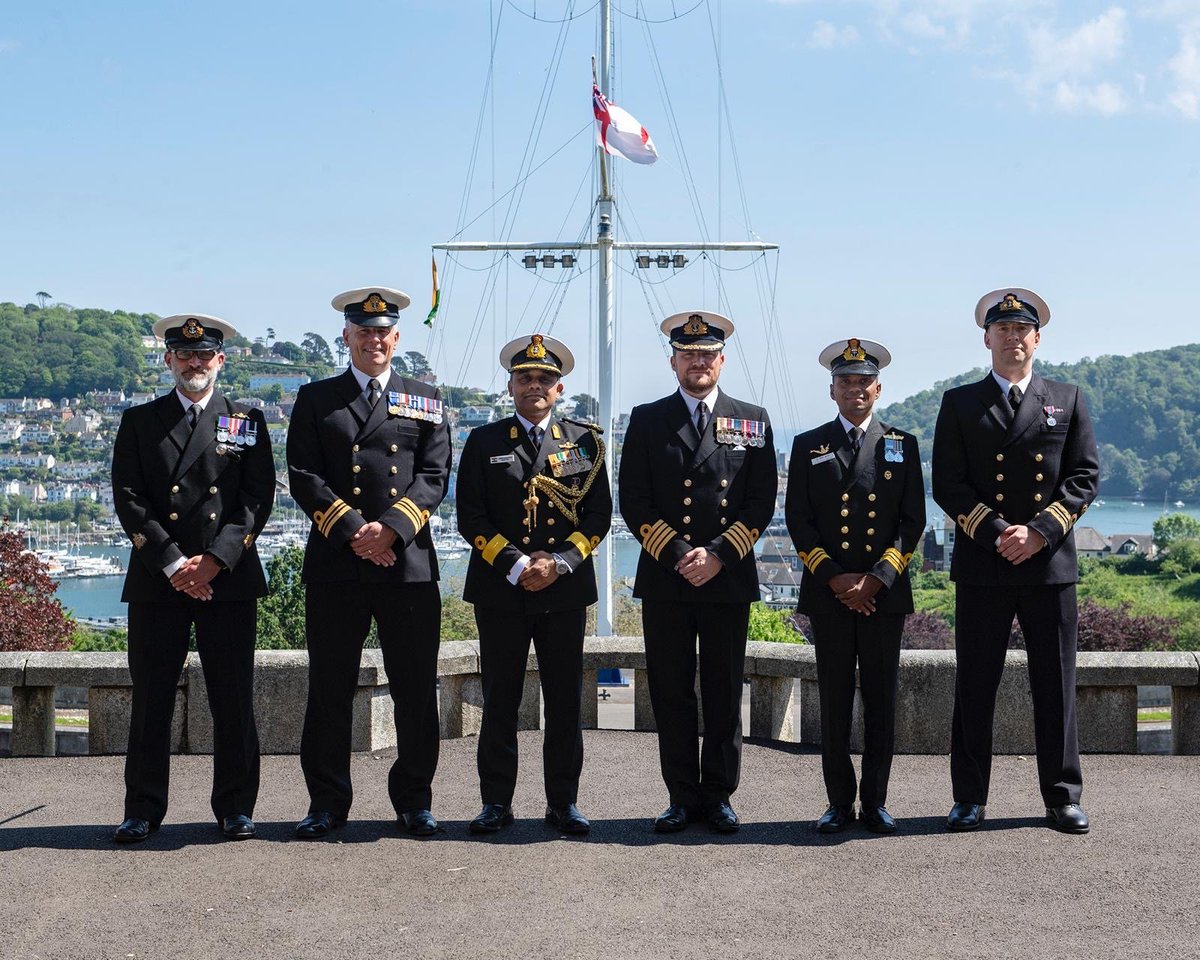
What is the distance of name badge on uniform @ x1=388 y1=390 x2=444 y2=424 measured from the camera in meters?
5.58

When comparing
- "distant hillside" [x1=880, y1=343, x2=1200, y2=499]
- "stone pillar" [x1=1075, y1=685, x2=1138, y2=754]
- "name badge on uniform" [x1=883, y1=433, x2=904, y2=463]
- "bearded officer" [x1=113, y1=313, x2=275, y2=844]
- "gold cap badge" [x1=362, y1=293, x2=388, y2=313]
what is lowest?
"stone pillar" [x1=1075, y1=685, x2=1138, y2=754]

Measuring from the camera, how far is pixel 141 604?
552 centimetres

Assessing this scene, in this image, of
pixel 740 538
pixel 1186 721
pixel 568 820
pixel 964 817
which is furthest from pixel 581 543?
pixel 1186 721

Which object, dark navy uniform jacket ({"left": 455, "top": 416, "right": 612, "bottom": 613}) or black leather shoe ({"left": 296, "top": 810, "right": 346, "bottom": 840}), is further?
dark navy uniform jacket ({"left": 455, "top": 416, "right": 612, "bottom": 613})

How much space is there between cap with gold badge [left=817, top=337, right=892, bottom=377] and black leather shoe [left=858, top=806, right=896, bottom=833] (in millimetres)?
1808

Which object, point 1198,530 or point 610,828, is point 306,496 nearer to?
point 610,828

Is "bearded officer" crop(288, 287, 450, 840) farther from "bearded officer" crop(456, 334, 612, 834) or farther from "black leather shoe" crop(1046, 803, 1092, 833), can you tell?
"black leather shoe" crop(1046, 803, 1092, 833)

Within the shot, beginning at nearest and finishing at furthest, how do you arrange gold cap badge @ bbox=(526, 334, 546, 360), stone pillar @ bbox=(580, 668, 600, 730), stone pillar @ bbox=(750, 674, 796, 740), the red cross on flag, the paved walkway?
the paved walkway < gold cap badge @ bbox=(526, 334, 546, 360) < stone pillar @ bbox=(750, 674, 796, 740) < stone pillar @ bbox=(580, 668, 600, 730) < the red cross on flag

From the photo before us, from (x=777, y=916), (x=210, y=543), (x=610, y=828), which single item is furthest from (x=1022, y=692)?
(x=210, y=543)

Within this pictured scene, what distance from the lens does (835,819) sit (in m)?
5.51

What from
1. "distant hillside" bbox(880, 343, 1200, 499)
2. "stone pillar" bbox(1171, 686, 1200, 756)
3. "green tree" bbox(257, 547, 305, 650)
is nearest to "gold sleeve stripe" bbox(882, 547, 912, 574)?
"stone pillar" bbox(1171, 686, 1200, 756)

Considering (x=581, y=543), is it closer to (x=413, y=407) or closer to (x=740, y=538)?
(x=740, y=538)

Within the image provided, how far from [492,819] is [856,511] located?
77.5 inches

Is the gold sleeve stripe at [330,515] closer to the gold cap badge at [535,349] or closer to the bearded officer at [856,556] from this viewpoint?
the gold cap badge at [535,349]
